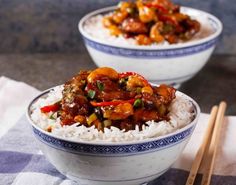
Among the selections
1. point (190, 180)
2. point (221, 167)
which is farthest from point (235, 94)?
point (190, 180)

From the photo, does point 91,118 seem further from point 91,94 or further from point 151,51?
point 151,51

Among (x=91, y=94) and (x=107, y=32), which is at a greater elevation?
(x=91, y=94)

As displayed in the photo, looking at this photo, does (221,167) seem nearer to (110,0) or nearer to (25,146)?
(25,146)

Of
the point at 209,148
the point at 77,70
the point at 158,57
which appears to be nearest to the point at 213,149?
the point at 209,148

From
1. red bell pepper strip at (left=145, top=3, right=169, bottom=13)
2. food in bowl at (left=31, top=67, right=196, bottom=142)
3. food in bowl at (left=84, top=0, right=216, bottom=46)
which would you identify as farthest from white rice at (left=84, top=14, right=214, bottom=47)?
→ food in bowl at (left=31, top=67, right=196, bottom=142)

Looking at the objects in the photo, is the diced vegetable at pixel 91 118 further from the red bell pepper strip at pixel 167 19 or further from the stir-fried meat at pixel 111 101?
the red bell pepper strip at pixel 167 19

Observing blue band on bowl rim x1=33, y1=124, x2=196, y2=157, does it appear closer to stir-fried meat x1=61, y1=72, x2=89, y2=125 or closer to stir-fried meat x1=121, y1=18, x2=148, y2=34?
stir-fried meat x1=61, y1=72, x2=89, y2=125
